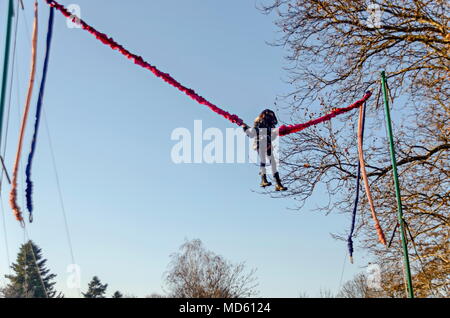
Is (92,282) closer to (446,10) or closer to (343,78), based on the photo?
(343,78)

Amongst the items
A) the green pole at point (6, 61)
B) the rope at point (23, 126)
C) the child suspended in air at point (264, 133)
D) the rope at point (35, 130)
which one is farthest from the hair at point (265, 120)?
the green pole at point (6, 61)

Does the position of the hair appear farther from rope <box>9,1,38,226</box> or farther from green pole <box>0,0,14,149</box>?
green pole <box>0,0,14,149</box>

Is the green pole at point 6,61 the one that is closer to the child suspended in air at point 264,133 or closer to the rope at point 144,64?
the rope at point 144,64

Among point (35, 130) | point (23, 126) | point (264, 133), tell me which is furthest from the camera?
point (264, 133)

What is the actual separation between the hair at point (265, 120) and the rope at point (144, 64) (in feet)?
0.91

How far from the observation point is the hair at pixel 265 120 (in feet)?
20.5

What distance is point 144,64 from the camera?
5.74m

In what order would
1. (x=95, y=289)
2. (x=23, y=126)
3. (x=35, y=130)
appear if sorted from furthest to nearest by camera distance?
(x=95, y=289) < (x=35, y=130) < (x=23, y=126)

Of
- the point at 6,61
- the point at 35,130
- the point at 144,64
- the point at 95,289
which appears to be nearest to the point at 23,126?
the point at 35,130

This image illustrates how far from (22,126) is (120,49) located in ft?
5.65

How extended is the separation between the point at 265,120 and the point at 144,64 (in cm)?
178

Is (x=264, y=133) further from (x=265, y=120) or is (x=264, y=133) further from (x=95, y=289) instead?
(x=95, y=289)

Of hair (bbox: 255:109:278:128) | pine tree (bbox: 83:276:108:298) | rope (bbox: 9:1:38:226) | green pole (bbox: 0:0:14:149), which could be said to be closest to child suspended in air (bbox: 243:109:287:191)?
hair (bbox: 255:109:278:128)

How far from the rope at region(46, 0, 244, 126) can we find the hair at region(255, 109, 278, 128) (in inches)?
10.9
